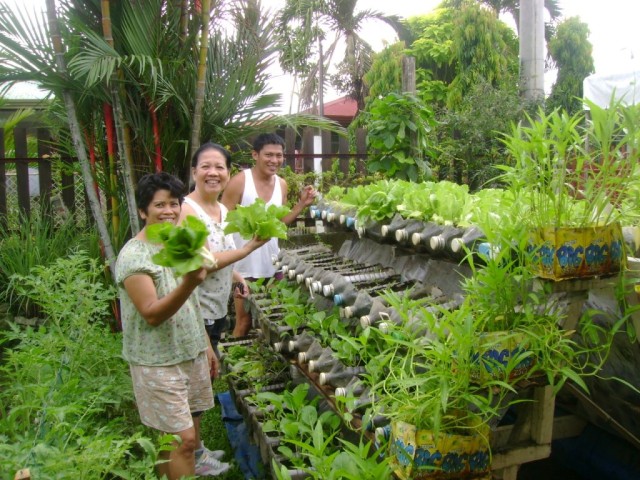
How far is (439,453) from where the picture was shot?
1854mm

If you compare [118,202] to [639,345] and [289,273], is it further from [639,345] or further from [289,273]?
[639,345]

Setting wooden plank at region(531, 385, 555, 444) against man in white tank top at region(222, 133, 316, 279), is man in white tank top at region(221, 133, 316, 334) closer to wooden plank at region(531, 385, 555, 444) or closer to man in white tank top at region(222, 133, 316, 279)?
man in white tank top at region(222, 133, 316, 279)

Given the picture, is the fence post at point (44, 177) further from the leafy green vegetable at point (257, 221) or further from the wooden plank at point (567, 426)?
the wooden plank at point (567, 426)

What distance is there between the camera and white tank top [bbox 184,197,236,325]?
342 cm

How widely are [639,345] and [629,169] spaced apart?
0.85 metres

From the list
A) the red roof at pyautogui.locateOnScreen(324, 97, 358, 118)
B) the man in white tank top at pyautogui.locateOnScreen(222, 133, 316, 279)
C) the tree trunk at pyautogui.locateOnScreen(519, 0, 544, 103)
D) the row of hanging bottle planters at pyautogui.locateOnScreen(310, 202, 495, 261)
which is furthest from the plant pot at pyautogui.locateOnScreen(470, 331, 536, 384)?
the red roof at pyautogui.locateOnScreen(324, 97, 358, 118)

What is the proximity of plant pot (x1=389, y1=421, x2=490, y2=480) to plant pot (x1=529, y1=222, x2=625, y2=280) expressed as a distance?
1.85ft

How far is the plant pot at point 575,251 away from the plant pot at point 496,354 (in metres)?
0.23

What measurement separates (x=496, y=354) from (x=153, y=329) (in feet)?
5.32

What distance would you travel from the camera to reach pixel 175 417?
2.81m

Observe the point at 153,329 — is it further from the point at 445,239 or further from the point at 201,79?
the point at 201,79

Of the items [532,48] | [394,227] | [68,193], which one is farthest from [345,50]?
[394,227]

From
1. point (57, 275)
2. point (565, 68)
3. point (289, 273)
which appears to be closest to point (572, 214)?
point (289, 273)

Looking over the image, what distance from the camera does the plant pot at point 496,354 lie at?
1888 mm
